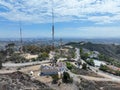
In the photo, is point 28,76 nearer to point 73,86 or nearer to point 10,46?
point 73,86

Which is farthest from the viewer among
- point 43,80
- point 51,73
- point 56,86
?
point 51,73

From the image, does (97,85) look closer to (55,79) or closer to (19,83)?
(55,79)

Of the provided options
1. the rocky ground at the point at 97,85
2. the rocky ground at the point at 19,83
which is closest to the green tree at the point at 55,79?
the rocky ground at the point at 19,83

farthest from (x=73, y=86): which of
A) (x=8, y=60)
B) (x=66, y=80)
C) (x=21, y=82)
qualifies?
(x=8, y=60)

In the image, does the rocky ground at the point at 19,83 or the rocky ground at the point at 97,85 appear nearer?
the rocky ground at the point at 19,83

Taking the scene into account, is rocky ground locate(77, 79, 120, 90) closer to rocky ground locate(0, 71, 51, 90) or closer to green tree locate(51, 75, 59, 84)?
green tree locate(51, 75, 59, 84)

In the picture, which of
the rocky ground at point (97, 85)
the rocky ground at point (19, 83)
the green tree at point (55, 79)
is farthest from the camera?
the rocky ground at point (97, 85)


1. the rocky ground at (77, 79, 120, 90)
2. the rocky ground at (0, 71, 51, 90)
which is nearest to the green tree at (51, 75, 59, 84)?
the rocky ground at (0, 71, 51, 90)

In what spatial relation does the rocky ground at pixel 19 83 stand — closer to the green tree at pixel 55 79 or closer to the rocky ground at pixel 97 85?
the green tree at pixel 55 79
